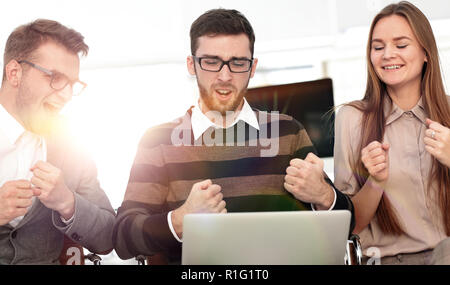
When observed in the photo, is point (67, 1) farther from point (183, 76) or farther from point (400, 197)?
point (400, 197)

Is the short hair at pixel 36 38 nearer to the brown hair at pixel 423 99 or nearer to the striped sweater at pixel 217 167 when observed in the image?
the striped sweater at pixel 217 167

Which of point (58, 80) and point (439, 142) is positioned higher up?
point (58, 80)

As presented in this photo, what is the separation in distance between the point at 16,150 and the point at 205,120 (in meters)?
0.60

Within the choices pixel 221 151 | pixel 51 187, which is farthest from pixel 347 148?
pixel 51 187

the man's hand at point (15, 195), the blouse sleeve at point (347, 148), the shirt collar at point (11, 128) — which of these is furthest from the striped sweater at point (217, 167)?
the shirt collar at point (11, 128)

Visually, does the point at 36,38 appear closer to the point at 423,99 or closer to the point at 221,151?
the point at 221,151

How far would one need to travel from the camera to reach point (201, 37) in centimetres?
152

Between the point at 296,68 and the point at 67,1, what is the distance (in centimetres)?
174

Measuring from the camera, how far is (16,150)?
1.52m

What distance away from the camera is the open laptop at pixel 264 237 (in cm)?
83

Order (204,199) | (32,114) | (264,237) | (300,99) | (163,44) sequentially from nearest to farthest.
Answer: (264,237), (204,199), (32,114), (300,99), (163,44)

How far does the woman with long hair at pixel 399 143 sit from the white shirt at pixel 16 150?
97 cm
